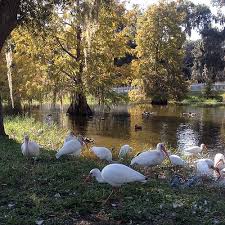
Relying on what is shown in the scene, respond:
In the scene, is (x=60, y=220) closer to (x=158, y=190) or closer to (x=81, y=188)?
(x=81, y=188)

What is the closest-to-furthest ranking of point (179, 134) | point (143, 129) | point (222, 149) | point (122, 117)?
1. point (222, 149)
2. point (179, 134)
3. point (143, 129)
4. point (122, 117)

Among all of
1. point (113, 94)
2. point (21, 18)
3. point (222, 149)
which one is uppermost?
point (21, 18)

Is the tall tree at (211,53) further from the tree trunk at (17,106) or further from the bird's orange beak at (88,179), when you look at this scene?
the bird's orange beak at (88,179)

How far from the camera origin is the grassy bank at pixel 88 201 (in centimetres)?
654

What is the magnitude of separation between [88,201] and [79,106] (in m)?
25.5

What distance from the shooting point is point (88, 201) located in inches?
286

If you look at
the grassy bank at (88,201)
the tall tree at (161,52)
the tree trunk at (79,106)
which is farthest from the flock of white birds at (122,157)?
the tall tree at (161,52)

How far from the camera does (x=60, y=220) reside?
21.2ft

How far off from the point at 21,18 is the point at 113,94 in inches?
677

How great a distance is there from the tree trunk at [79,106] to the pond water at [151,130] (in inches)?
26.7

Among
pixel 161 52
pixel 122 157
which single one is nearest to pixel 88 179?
pixel 122 157

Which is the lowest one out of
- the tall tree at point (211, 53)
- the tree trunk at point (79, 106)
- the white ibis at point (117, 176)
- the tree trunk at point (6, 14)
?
the white ibis at point (117, 176)

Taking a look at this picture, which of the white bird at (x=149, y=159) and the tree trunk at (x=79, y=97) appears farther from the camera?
the tree trunk at (x=79, y=97)

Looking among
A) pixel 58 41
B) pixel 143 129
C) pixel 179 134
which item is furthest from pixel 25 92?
pixel 179 134
